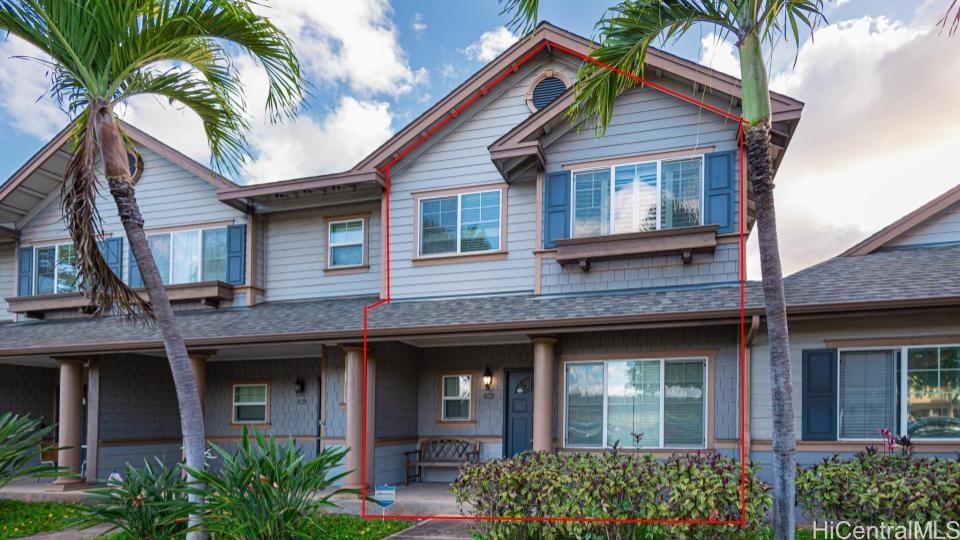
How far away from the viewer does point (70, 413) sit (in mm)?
12500

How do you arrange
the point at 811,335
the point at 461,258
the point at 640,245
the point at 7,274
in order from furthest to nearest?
the point at 7,274
the point at 461,258
the point at 640,245
the point at 811,335

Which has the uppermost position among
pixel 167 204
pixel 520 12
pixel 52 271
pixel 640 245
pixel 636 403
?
pixel 520 12

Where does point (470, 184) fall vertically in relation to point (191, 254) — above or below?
above

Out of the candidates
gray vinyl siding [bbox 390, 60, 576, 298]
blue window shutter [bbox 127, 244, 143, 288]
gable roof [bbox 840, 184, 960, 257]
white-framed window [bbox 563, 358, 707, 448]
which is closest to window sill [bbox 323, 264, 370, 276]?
gray vinyl siding [bbox 390, 60, 576, 298]

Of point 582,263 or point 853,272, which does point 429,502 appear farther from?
point 853,272

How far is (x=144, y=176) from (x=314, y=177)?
4.42m

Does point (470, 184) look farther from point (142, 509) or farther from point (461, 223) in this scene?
point (142, 509)

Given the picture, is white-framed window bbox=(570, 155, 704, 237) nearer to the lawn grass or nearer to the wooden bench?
the wooden bench

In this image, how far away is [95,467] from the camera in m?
12.7

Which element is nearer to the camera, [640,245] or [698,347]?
[698,347]

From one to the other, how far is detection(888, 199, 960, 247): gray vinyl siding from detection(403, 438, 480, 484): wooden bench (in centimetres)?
773

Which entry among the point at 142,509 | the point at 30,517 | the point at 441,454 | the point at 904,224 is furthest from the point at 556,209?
the point at 30,517

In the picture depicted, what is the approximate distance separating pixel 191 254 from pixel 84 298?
2.32 metres

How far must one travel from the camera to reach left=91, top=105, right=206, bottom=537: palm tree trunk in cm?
695
